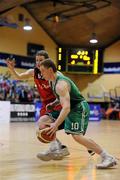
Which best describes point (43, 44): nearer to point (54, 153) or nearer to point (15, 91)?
point (15, 91)

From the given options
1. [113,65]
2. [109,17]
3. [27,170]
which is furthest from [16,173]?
[113,65]

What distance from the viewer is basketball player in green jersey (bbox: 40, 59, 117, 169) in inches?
208

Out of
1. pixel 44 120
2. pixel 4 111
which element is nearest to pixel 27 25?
pixel 4 111

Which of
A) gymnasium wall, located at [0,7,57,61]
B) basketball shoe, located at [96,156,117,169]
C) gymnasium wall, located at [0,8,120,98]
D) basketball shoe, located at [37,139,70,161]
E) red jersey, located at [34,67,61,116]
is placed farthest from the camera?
gymnasium wall, located at [0,8,120,98]

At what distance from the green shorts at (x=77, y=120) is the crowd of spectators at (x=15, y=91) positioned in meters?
15.7

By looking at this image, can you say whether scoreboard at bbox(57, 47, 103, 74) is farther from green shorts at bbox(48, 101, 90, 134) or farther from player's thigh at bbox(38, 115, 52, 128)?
green shorts at bbox(48, 101, 90, 134)

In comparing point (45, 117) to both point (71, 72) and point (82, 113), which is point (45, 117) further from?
point (71, 72)

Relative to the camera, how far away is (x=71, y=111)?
574 centimetres

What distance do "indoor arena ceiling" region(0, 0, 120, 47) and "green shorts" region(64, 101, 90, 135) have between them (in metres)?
15.0

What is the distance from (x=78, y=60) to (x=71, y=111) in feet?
→ 67.0

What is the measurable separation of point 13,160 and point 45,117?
2.68 feet

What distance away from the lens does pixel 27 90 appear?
23219mm

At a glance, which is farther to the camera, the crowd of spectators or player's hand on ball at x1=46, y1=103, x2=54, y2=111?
the crowd of spectators

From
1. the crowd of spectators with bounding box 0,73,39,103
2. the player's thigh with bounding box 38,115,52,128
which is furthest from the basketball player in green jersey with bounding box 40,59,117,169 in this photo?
the crowd of spectators with bounding box 0,73,39,103
